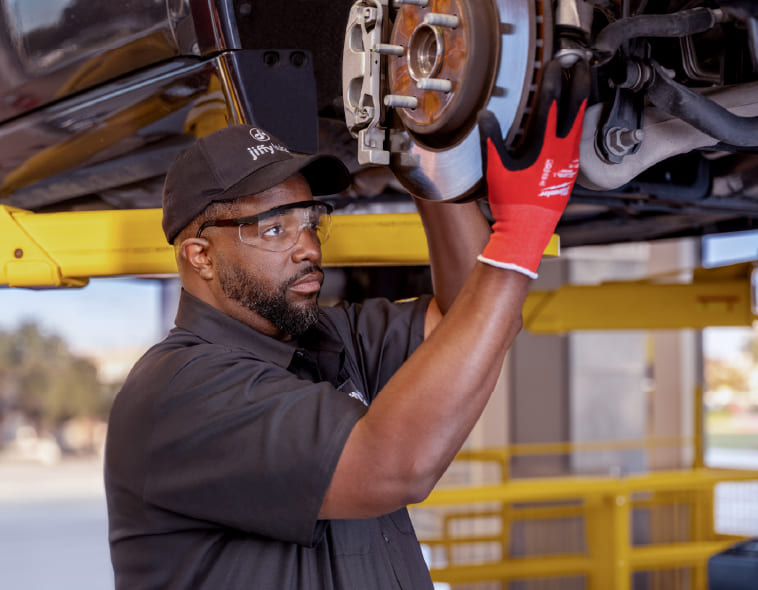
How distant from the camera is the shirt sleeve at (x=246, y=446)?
41.7 inches

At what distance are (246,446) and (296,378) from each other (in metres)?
0.14

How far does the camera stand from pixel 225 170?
131 cm

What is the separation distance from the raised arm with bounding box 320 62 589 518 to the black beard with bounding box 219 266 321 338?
345mm

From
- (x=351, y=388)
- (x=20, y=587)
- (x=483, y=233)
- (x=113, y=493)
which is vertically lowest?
(x=20, y=587)

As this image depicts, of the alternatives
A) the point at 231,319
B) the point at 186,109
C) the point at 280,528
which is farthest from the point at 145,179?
the point at 280,528

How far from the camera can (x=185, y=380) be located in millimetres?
1183

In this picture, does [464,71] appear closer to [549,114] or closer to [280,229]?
[549,114]

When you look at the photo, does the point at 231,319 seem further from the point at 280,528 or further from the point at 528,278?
the point at 528,278

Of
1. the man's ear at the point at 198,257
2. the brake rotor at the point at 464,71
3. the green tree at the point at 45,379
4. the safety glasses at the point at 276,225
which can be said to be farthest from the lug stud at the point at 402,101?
the green tree at the point at 45,379

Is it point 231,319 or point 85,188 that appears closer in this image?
point 231,319

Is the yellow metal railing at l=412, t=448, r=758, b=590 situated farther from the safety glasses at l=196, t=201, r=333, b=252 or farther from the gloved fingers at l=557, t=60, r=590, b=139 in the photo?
the gloved fingers at l=557, t=60, r=590, b=139

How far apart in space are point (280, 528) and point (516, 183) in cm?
54

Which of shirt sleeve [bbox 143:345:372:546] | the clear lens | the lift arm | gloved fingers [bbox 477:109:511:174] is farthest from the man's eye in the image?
the lift arm

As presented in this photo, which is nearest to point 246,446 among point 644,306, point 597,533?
point 644,306
